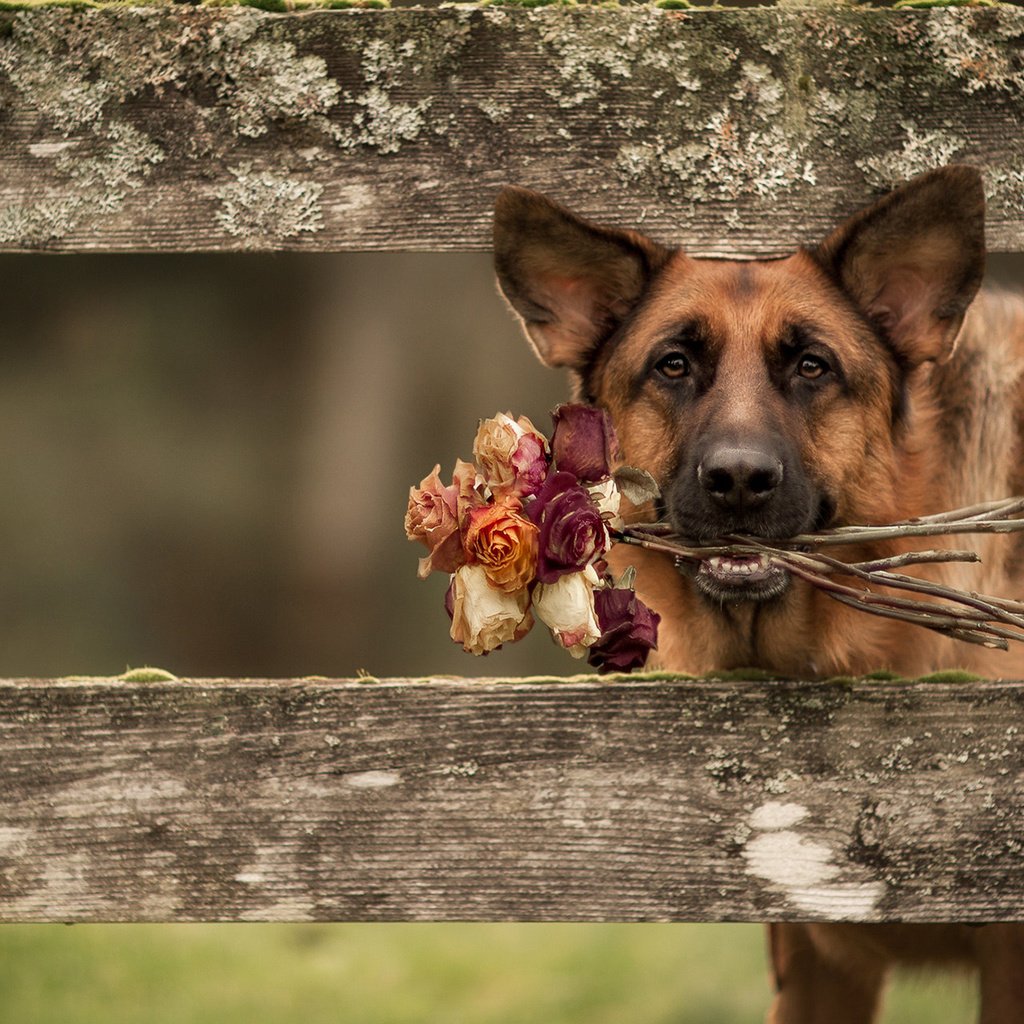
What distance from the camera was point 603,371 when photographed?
8.93 ft

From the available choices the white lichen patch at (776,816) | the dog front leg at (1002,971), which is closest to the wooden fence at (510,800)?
the white lichen patch at (776,816)

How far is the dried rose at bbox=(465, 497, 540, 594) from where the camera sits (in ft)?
5.59

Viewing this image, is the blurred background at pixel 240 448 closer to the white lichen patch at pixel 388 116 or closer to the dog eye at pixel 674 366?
the dog eye at pixel 674 366

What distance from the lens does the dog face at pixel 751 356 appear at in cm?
228

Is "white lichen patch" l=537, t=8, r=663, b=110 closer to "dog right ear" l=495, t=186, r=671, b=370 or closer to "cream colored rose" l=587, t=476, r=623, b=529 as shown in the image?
"dog right ear" l=495, t=186, r=671, b=370

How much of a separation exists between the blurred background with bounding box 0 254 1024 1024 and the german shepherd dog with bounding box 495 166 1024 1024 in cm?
522

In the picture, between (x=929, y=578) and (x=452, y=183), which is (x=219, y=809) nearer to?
(x=452, y=183)

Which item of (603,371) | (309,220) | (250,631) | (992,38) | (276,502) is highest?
(992,38)

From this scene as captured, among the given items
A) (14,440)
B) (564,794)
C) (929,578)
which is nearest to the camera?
(564,794)

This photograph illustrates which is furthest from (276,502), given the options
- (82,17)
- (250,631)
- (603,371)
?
(82,17)

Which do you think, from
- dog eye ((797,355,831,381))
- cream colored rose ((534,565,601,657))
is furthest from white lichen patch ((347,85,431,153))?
dog eye ((797,355,831,381))

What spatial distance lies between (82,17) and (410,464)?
21.6ft

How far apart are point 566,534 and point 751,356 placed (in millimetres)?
992

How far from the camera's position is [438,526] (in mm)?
1742
